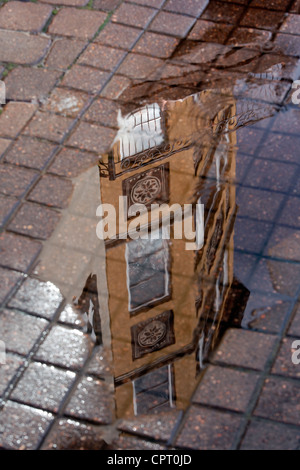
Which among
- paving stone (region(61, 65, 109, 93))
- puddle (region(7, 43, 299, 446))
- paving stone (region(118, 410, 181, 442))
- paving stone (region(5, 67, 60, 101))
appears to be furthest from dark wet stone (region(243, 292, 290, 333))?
paving stone (region(5, 67, 60, 101))

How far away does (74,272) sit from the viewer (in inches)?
181

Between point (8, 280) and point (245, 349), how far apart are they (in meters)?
1.51

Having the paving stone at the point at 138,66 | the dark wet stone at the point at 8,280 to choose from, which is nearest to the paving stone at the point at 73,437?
the dark wet stone at the point at 8,280

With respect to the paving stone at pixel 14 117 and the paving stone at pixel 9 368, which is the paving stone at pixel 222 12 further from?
the paving stone at pixel 9 368

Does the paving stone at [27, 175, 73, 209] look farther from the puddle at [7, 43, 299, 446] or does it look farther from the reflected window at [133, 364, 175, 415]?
the reflected window at [133, 364, 175, 415]

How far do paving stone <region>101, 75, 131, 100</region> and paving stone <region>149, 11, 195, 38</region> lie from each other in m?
0.75

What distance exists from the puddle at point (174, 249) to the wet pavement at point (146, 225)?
1 cm

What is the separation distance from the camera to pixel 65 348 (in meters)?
4.21

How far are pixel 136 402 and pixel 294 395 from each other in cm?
→ 84

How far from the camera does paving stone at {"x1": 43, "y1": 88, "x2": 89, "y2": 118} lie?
5.78 meters

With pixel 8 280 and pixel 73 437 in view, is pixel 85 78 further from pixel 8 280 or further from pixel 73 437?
pixel 73 437

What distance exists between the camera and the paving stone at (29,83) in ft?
19.4

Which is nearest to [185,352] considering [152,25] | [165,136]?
[165,136]

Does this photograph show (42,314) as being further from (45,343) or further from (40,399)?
(40,399)
